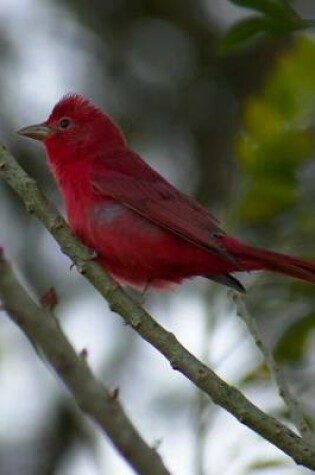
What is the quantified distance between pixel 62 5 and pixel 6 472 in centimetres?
377

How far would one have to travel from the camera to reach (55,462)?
799 centimetres

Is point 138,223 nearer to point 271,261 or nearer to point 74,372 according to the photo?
point 271,261

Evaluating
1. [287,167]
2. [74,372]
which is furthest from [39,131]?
[74,372]

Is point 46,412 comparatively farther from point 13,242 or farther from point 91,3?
point 91,3

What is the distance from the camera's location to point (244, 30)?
385 cm

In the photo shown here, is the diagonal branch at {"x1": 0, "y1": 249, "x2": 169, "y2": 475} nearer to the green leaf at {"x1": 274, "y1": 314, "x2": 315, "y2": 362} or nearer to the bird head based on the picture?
the green leaf at {"x1": 274, "y1": 314, "x2": 315, "y2": 362}

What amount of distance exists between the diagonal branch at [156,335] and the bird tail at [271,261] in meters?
0.74

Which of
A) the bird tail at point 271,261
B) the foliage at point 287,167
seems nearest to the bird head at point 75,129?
the foliage at point 287,167

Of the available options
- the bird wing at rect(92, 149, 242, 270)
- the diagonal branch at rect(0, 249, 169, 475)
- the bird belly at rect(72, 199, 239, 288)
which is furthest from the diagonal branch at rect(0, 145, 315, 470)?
the bird belly at rect(72, 199, 239, 288)

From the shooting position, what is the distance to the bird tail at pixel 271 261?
4.27 meters

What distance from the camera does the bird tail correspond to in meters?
4.27

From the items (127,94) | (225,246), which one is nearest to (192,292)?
(127,94)

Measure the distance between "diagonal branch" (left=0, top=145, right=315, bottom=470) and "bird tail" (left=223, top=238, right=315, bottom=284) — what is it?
2.41ft

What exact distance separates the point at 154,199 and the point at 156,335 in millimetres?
1531
